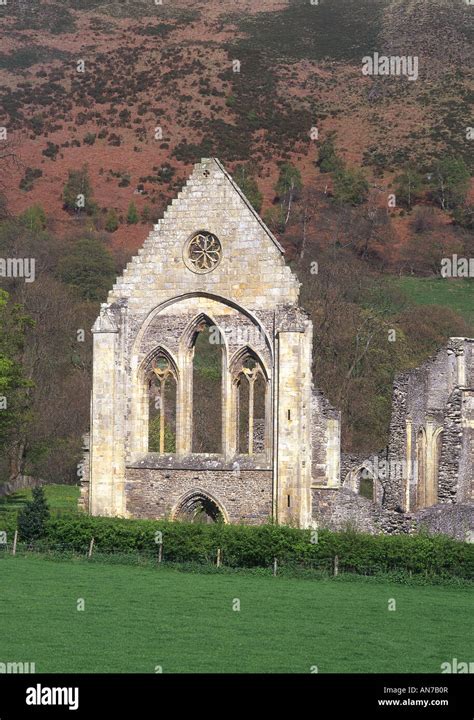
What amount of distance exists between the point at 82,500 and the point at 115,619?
13.6 metres

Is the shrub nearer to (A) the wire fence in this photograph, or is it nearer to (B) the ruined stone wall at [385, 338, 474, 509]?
(A) the wire fence

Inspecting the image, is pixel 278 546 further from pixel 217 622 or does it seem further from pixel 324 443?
pixel 217 622

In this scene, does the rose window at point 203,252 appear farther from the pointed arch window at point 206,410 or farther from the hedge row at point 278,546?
the pointed arch window at point 206,410

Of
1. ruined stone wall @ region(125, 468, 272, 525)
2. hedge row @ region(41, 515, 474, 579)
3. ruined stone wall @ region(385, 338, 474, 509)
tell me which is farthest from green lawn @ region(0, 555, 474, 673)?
ruined stone wall @ region(385, 338, 474, 509)

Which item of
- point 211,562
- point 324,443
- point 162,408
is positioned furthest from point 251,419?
point 211,562

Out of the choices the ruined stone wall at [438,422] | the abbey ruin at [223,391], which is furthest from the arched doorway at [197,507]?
the ruined stone wall at [438,422]

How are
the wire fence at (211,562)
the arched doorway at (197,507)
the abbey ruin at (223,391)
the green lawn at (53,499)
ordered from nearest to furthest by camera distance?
the wire fence at (211,562)
the abbey ruin at (223,391)
the arched doorway at (197,507)
the green lawn at (53,499)

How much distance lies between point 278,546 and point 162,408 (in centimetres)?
590

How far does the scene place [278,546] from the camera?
37.4 m

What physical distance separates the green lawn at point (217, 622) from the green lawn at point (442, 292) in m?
51.2

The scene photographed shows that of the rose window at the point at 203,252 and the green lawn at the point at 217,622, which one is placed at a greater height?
the rose window at the point at 203,252

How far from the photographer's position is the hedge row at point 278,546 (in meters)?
36.2

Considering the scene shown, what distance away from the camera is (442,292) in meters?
94.8
